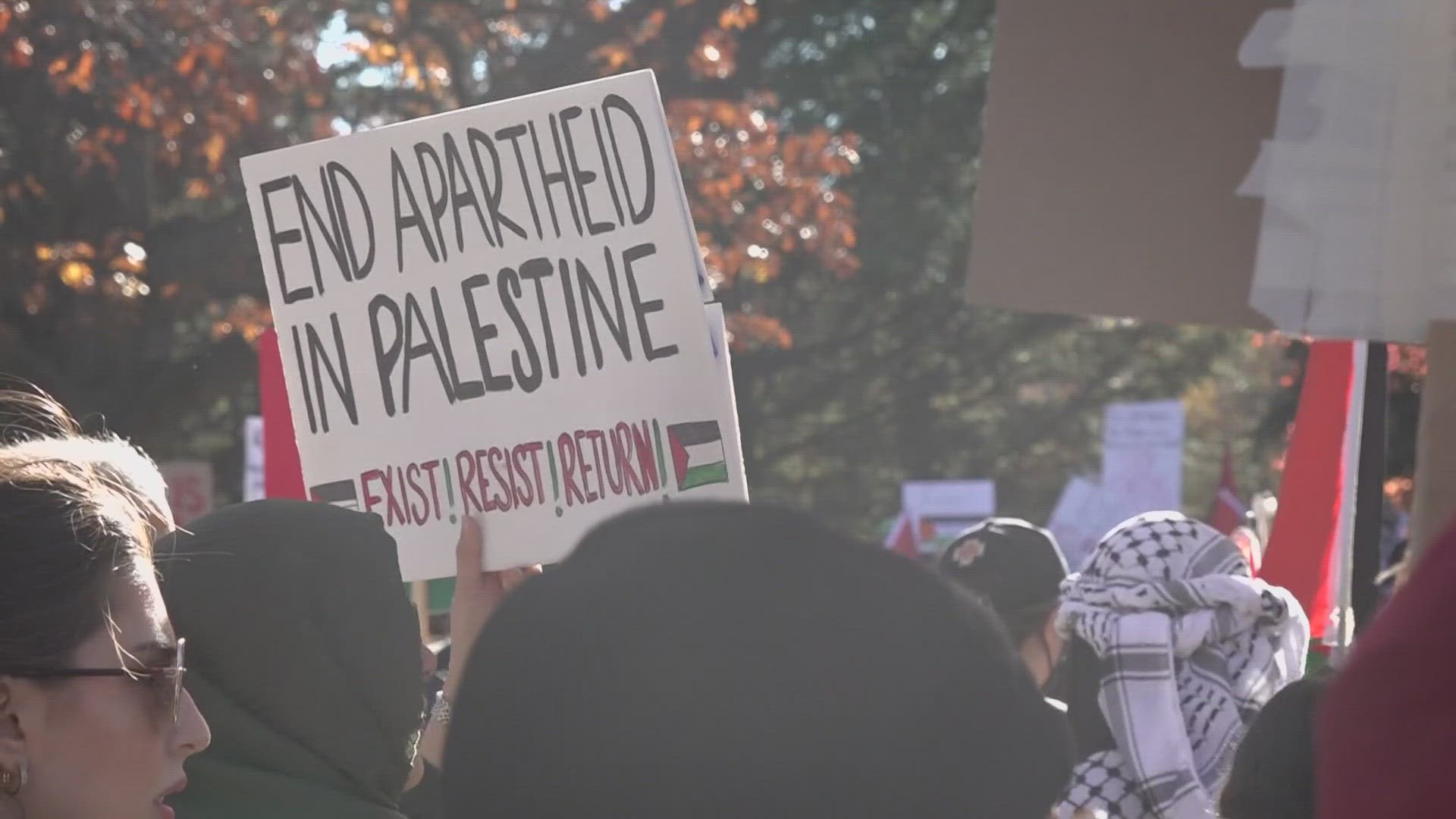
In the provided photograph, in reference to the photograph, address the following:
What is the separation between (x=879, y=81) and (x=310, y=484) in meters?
15.3

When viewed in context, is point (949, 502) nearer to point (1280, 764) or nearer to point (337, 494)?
point (337, 494)

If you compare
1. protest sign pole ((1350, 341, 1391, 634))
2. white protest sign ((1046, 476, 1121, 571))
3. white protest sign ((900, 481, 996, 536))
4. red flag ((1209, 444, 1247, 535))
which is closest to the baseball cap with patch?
protest sign pole ((1350, 341, 1391, 634))

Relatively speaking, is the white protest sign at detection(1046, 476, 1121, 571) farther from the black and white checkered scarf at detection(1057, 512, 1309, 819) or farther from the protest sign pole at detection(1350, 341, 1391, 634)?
the protest sign pole at detection(1350, 341, 1391, 634)

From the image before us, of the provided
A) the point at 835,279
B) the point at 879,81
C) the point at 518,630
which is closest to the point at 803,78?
the point at 879,81

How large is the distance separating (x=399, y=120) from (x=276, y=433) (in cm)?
756

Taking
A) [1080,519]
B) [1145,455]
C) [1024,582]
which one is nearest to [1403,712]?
[1024,582]

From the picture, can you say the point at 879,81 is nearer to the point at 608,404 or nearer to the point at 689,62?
the point at 689,62

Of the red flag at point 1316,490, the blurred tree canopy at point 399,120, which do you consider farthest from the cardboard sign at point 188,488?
the red flag at point 1316,490

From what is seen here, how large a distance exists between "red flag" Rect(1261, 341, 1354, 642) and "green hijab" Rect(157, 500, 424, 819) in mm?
2185

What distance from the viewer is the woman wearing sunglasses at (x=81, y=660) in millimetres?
1707

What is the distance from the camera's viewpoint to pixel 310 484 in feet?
8.45

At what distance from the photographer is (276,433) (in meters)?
3.35

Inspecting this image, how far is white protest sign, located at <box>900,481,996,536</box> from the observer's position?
48.6 feet

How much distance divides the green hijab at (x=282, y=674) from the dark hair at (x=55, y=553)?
0.13m
